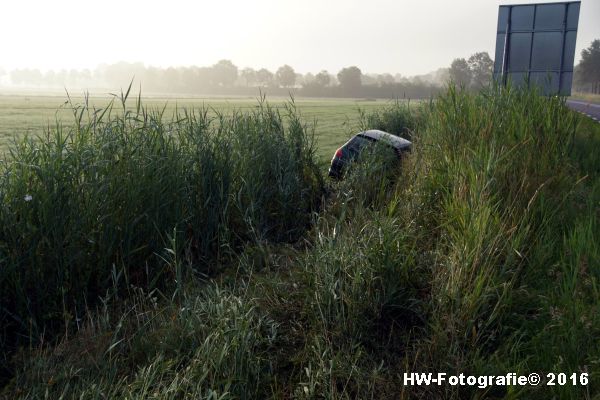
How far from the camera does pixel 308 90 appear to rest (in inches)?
5551

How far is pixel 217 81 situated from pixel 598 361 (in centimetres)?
16643

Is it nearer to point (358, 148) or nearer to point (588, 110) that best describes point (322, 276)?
point (358, 148)

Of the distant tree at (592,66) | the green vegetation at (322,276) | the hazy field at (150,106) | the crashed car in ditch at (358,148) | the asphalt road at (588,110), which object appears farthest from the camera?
the distant tree at (592,66)

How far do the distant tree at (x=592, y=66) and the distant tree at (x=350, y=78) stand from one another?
58.0 meters

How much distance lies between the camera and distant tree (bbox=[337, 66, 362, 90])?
137 m

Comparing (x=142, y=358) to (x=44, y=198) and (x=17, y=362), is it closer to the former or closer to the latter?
(x=17, y=362)

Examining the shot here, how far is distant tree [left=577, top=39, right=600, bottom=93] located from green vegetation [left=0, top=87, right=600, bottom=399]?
340 feet

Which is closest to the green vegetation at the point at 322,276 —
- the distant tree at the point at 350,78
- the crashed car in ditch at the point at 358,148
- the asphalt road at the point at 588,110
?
the asphalt road at the point at 588,110

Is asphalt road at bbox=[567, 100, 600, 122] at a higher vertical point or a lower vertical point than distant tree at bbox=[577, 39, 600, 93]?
lower

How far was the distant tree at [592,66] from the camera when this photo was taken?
9244 centimetres

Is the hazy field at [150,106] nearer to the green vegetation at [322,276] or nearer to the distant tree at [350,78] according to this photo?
the green vegetation at [322,276]

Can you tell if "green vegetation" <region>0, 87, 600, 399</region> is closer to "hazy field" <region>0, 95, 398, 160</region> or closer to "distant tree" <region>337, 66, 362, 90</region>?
"hazy field" <region>0, 95, 398, 160</region>

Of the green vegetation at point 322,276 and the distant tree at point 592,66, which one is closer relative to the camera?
the green vegetation at point 322,276

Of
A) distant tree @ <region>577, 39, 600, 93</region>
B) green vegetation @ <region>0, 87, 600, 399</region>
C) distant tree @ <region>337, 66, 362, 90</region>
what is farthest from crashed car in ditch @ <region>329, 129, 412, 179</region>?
distant tree @ <region>337, 66, 362, 90</region>
